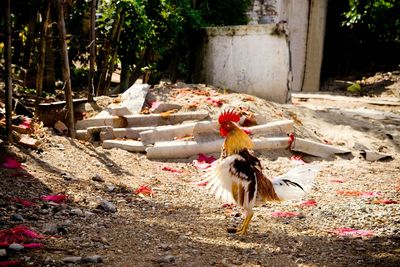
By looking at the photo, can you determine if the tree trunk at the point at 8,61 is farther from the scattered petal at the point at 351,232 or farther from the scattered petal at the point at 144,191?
the scattered petal at the point at 351,232

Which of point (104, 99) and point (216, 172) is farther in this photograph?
point (104, 99)

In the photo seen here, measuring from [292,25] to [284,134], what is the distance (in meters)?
7.76

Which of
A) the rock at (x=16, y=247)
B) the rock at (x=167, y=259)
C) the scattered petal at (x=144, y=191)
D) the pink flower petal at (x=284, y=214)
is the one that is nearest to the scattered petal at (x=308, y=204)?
the pink flower petal at (x=284, y=214)

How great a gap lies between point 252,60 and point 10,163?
599 cm

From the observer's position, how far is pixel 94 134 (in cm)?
725

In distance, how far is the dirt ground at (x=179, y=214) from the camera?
339cm

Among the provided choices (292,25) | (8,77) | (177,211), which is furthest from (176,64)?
(177,211)

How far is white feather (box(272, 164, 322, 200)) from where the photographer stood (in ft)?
14.0

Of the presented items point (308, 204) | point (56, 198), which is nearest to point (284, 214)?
point (308, 204)

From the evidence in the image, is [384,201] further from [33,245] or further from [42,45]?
[42,45]

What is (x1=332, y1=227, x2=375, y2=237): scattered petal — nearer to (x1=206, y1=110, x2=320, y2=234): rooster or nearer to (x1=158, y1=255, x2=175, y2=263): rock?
(x1=206, y1=110, x2=320, y2=234): rooster

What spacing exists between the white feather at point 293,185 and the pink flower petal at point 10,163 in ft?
9.43

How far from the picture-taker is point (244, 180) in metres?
4.08

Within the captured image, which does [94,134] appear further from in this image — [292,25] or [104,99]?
[292,25]
